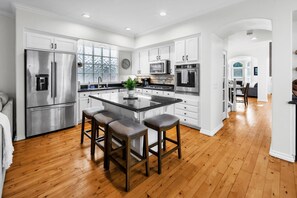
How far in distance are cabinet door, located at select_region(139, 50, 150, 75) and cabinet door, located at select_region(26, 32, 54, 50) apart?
287cm

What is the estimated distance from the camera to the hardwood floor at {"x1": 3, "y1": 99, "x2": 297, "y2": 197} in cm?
178

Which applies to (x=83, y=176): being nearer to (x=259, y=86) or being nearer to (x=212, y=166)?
(x=212, y=166)

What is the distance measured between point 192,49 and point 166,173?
2873mm

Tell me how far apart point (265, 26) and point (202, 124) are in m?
2.39

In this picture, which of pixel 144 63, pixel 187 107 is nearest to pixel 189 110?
pixel 187 107

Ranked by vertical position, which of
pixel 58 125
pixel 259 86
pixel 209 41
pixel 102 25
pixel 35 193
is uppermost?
pixel 102 25

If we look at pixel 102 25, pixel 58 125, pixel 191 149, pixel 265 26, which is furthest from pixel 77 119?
pixel 265 26

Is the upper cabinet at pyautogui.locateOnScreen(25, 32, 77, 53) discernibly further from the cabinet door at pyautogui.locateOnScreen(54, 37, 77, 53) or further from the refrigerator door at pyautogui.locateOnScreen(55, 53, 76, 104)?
the refrigerator door at pyautogui.locateOnScreen(55, 53, 76, 104)

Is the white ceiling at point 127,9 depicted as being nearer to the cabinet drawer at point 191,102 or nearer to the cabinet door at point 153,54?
the cabinet door at point 153,54

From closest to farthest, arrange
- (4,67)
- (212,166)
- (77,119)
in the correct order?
(212,166) < (4,67) < (77,119)

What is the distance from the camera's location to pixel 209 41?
339cm

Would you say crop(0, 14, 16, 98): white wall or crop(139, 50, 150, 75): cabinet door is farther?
crop(139, 50, 150, 75): cabinet door

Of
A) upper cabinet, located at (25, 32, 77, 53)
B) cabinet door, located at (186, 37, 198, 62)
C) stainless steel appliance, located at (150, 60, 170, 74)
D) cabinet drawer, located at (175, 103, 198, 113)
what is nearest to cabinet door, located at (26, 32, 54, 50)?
upper cabinet, located at (25, 32, 77, 53)

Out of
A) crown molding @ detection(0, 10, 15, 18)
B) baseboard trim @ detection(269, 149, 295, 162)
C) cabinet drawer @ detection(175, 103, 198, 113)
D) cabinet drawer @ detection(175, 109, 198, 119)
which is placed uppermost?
→ crown molding @ detection(0, 10, 15, 18)
